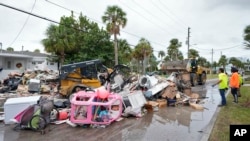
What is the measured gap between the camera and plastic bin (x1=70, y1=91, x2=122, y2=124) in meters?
8.88

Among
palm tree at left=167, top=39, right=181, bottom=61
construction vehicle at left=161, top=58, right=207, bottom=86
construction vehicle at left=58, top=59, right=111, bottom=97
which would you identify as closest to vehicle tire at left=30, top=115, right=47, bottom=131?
construction vehicle at left=58, top=59, right=111, bottom=97

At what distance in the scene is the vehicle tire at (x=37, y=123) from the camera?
8.34 metres

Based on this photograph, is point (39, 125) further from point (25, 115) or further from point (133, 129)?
point (133, 129)

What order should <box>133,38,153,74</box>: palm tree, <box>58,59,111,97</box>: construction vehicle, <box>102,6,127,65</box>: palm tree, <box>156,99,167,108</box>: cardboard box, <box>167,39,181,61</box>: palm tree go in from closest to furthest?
<box>156,99,167,108</box>: cardboard box
<box>58,59,111,97</box>: construction vehicle
<box>102,6,127,65</box>: palm tree
<box>133,38,153,74</box>: palm tree
<box>167,39,181,61</box>: palm tree

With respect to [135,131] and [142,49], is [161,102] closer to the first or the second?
[135,131]

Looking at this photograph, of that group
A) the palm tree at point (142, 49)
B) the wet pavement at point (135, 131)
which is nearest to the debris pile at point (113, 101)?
the wet pavement at point (135, 131)

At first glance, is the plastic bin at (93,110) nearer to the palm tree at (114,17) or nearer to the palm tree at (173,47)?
the palm tree at (114,17)

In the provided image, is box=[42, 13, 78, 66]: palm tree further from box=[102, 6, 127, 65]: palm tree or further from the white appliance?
the white appliance

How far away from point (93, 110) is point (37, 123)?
6.01 feet

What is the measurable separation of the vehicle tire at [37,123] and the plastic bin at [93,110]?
3.33 ft

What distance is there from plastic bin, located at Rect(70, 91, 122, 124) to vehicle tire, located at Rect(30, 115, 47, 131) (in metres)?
1.01

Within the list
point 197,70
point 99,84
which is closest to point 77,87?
point 99,84

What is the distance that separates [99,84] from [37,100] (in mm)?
5931

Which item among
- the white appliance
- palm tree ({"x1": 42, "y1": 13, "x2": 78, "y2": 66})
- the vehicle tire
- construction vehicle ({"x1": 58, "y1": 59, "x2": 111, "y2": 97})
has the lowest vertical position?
the vehicle tire
